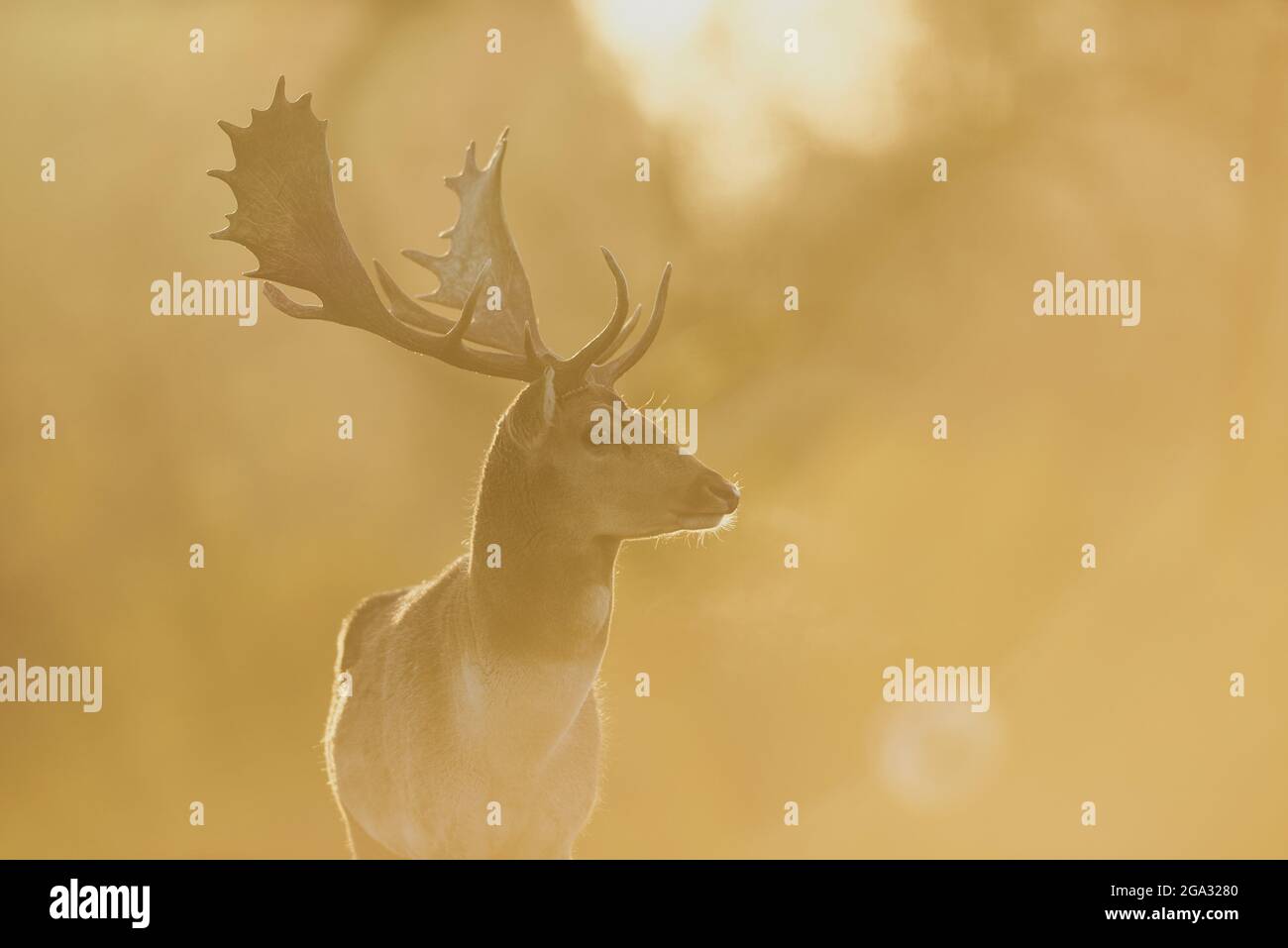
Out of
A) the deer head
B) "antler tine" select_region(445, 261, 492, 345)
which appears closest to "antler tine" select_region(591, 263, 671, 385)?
the deer head

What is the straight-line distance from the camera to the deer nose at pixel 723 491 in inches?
230

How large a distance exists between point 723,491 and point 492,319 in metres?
1.98

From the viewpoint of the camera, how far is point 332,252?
283 inches

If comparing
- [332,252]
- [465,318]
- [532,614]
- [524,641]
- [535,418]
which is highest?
[332,252]

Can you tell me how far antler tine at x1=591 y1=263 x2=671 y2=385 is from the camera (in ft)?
21.2

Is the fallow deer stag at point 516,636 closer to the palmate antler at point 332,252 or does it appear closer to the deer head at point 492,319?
the deer head at point 492,319

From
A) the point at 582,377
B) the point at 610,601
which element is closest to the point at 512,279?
the point at 582,377

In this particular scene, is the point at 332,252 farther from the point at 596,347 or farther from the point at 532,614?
the point at 532,614

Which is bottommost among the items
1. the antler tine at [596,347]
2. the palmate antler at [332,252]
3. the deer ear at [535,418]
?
the deer ear at [535,418]

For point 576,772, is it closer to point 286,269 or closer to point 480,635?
point 480,635

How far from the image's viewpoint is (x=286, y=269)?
722 centimetres

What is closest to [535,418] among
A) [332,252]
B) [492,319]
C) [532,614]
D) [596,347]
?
[596,347]

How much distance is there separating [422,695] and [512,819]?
68 centimetres

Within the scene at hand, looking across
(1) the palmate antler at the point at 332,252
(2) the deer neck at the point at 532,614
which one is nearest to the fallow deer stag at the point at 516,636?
(2) the deer neck at the point at 532,614
